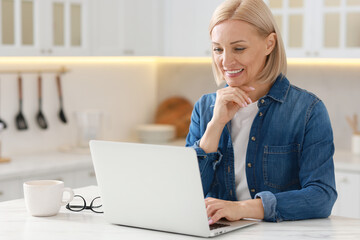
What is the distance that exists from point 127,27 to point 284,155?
2.75 meters

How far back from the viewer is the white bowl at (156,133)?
4723 millimetres

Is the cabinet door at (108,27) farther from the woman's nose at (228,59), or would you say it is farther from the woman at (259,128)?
the woman's nose at (228,59)

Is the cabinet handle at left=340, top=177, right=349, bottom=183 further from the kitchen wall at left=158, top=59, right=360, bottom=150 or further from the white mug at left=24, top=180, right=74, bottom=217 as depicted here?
the white mug at left=24, top=180, right=74, bottom=217

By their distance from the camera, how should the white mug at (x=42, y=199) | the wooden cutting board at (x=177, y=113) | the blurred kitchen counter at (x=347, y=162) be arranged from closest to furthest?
the white mug at (x=42, y=199)
the blurred kitchen counter at (x=347, y=162)
the wooden cutting board at (x=177, y=113)

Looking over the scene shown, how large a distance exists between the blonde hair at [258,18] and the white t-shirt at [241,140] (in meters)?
0.12

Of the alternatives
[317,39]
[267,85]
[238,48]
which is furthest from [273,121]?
[317,39]

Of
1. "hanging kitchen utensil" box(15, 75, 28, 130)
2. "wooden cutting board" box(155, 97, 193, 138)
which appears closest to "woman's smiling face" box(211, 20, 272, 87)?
"hanging kitchen utensil" box(15, 75, 28, 130)

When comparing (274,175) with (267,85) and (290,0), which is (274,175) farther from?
(290,0)

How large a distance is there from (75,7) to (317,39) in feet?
5.17

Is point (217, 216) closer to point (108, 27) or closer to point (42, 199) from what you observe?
point (42, 199)

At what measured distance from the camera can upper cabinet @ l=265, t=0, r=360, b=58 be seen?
3.89 meters

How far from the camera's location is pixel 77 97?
4.49 metres

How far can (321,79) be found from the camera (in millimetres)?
4348

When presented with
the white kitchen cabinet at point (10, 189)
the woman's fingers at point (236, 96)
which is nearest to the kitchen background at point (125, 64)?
the white kitchen cabinet at point (10, 189)
